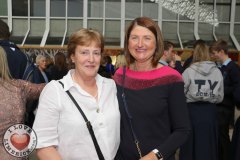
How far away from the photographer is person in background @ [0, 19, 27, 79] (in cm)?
279

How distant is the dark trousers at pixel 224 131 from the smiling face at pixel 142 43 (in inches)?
121

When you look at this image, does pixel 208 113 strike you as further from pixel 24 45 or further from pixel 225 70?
pixel 24 45

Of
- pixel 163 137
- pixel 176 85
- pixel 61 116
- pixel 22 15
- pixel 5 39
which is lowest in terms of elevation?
pixel 163 137

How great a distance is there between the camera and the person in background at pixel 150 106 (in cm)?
194

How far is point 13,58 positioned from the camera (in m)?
2.82

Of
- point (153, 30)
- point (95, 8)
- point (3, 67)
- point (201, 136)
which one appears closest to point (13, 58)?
point (3, 67)

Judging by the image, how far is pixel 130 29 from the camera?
2033 mm

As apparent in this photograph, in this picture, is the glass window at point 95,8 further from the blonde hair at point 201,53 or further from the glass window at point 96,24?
the blonde hair at point 201,53

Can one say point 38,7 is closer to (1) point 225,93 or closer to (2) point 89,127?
(1) point 225,93

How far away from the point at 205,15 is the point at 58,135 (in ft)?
51.0

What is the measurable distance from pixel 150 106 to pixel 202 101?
264 centimetres

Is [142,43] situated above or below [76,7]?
below

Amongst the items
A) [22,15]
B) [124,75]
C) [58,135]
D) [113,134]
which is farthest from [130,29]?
[22,15]

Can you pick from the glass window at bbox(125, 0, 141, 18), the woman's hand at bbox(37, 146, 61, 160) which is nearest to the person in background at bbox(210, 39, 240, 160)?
the woman's hand at bbox(37, 146, 61, 160)
